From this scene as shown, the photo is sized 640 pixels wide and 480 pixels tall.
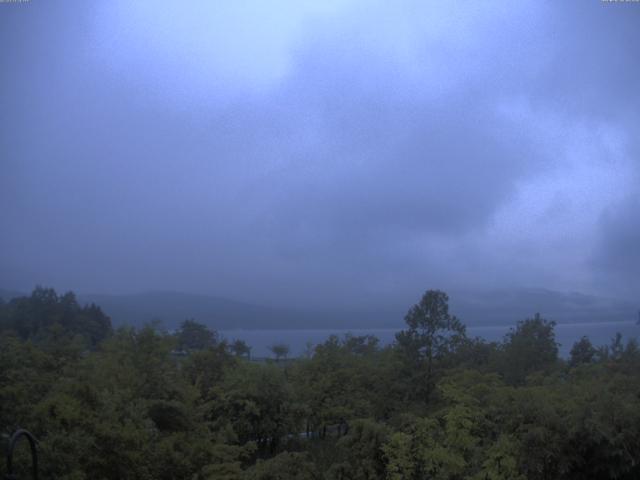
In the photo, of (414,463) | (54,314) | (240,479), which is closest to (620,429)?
(414,463)

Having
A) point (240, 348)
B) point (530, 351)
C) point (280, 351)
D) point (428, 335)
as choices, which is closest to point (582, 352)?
point (530, 351)

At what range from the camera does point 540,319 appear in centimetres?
2497

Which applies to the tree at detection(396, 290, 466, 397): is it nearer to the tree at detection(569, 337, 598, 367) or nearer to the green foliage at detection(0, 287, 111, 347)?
the tree at detection(569, 337, 598, 367)

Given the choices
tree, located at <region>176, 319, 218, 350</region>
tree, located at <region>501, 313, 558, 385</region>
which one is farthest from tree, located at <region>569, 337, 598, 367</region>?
tree, located at <region>176, 319, 218, 350</region>

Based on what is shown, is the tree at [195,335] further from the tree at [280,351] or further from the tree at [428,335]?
the tree at [428,335]

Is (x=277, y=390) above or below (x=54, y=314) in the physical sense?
below

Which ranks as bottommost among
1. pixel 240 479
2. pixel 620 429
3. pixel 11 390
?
pixel 240 479

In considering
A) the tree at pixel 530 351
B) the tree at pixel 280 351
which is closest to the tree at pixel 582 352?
the tree at pixel 530 351

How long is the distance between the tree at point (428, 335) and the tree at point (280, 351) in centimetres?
913

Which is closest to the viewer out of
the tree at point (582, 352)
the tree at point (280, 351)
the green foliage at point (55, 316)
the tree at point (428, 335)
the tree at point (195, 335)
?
the tree at point (428, 335)

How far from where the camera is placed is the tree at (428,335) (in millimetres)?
21953

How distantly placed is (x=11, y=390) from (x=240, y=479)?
208 inches

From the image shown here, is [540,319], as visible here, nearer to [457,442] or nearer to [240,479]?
[457,442]

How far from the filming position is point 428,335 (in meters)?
22.3
